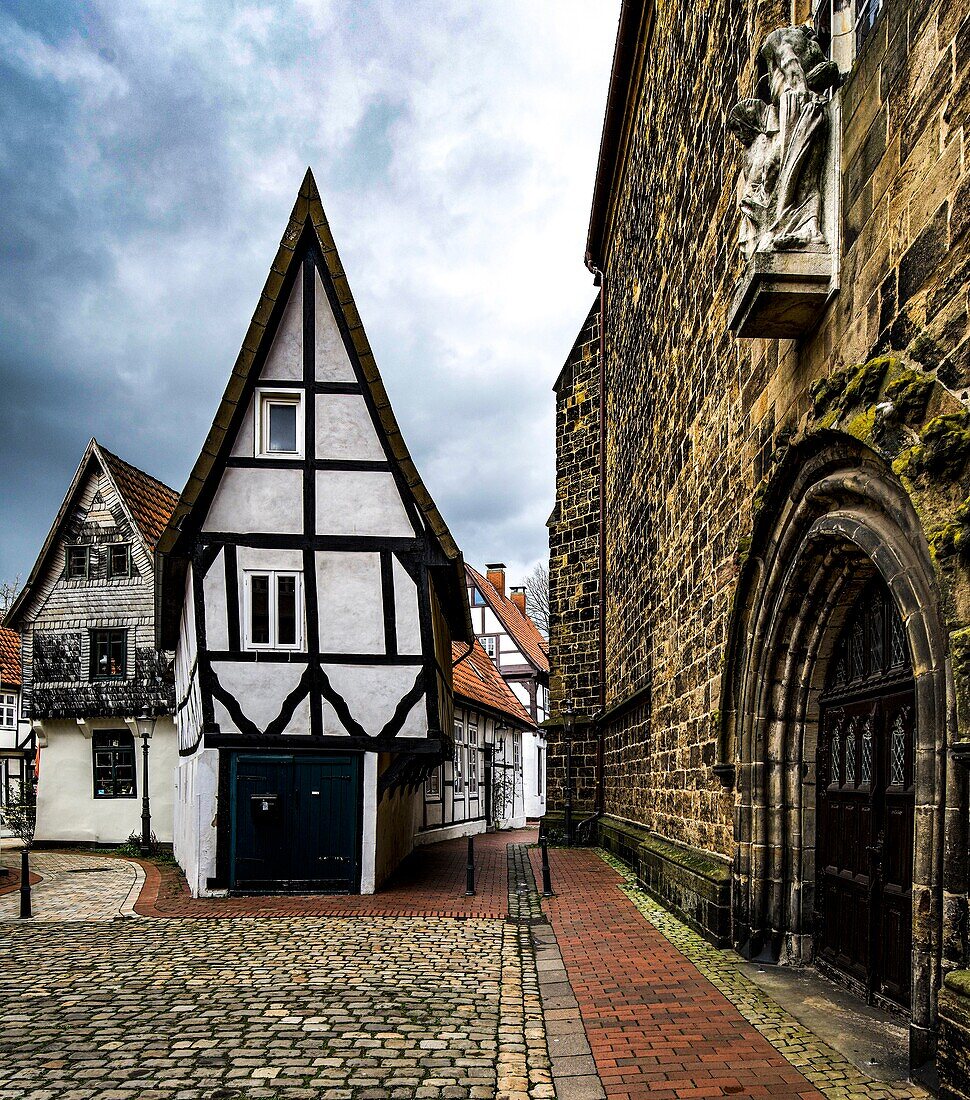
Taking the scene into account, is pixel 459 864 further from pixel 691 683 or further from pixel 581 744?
pixel 691 683

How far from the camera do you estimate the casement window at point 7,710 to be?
32688 mm

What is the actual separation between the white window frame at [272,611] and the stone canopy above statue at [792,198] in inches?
301

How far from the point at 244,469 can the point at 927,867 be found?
32.4 feet

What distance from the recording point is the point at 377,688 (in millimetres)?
12273

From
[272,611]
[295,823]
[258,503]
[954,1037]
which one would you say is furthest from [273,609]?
[954,1037]

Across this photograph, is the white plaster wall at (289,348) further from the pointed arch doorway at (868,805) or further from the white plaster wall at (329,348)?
the pointed arch doorway at (868,805)

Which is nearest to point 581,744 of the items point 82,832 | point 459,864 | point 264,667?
point 459,864

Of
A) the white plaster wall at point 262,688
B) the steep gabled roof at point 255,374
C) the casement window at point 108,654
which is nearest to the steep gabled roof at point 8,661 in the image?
the casement window at point 108,654

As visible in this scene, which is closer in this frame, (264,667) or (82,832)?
(264,667)

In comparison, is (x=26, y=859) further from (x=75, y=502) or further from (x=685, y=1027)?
(x=75, y=502)

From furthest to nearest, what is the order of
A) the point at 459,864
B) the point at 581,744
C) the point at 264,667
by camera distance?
the point at 581,744 → the point at 459,864 → the point at 264,667

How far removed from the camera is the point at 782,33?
5871 mm

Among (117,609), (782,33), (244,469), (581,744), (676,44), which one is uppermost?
(676,44)

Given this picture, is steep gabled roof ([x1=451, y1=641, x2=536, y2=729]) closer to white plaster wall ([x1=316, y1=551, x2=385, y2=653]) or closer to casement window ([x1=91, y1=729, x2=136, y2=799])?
casement window ([x1=91, y1=729, x2=136, y2=799])
